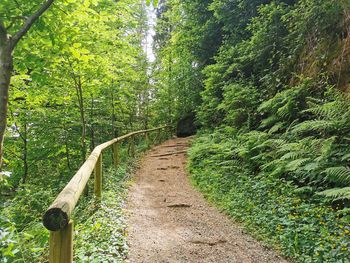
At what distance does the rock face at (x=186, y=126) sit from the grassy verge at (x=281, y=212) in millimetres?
9514

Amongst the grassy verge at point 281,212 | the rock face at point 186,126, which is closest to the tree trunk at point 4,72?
the grassy verge at point 281,212

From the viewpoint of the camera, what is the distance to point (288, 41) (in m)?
9.12

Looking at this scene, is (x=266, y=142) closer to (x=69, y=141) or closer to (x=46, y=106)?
(x=69, y=141)

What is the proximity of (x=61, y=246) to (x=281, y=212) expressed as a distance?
13.2 feet

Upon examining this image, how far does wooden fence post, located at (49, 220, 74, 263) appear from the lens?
1900 millimetres

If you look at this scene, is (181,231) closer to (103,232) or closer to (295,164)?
(103,232)

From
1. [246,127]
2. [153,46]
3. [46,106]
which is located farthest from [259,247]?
[153,46]

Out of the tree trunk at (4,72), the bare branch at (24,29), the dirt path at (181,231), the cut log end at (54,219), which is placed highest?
the bare branch at (24,29)

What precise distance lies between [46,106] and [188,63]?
9316mm

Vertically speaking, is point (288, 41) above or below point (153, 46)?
below

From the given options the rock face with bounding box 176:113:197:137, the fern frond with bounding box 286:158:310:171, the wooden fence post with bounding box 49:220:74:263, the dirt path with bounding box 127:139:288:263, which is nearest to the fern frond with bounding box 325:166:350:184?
the fern frond with bounding box 286:158:310:171

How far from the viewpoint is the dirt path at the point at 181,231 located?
158 inches

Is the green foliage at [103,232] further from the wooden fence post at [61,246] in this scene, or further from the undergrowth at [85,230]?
the wooden fence post at [61,246]

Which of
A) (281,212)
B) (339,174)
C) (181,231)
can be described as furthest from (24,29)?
(339,174)
